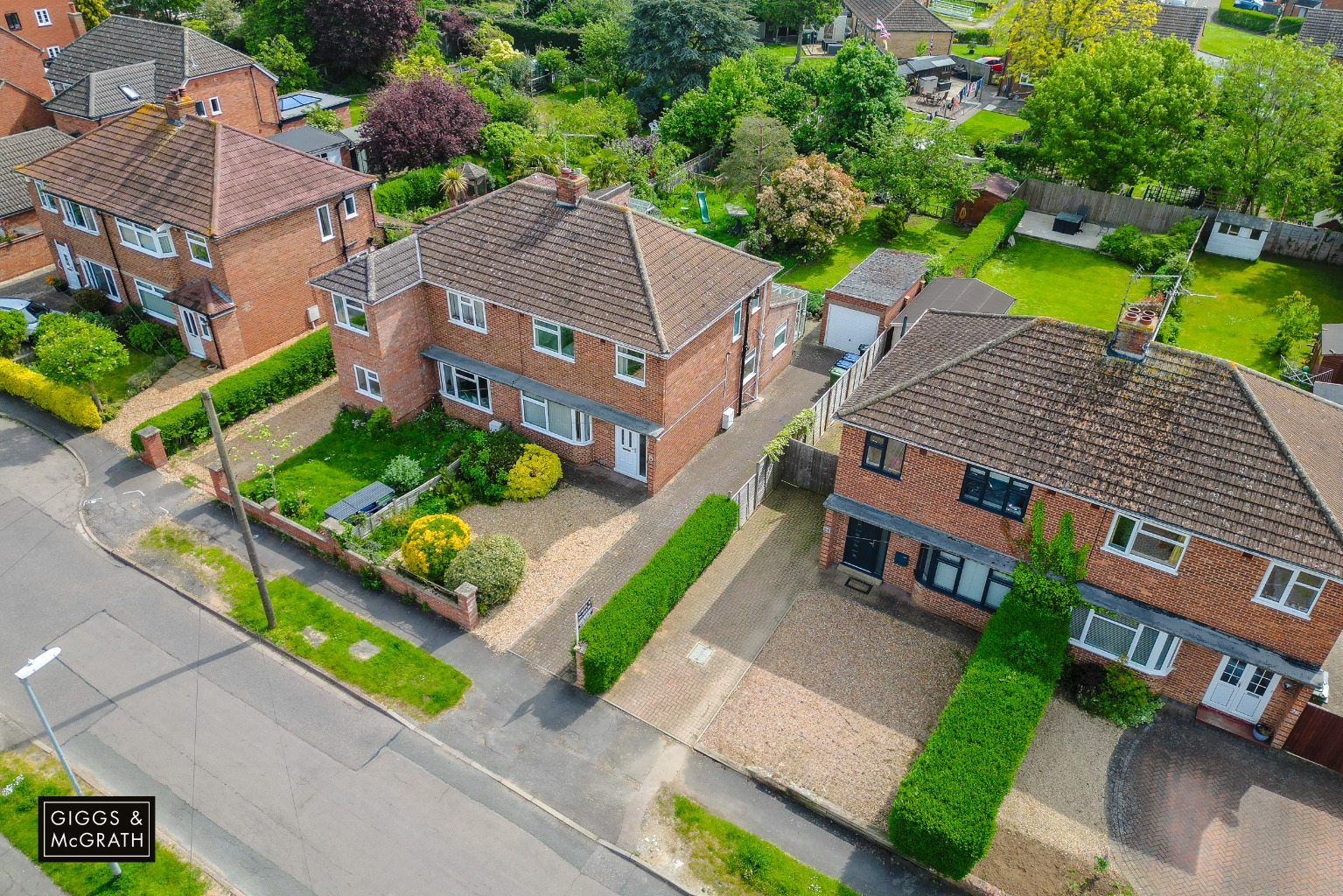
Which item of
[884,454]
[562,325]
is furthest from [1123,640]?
[562,325]

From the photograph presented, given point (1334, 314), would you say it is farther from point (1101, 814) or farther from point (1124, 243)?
point (1101, 814)

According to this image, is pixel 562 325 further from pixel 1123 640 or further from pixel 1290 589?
pixel 1290 589

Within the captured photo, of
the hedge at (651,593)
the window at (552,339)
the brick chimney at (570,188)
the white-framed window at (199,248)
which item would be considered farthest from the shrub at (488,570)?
the white-framed window at (199,248)

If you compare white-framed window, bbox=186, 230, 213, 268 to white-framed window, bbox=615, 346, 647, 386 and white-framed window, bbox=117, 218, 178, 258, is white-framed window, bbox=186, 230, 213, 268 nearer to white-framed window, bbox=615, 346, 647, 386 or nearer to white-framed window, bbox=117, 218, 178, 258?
white-framed window, bbox=117, 218, 178, 258

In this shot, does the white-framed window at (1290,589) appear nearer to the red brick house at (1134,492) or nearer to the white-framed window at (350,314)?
the red brick house at (1134,492)

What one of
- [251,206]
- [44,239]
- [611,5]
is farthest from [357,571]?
[611,5]

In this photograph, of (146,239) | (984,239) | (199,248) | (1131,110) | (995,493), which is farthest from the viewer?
(1131,110)

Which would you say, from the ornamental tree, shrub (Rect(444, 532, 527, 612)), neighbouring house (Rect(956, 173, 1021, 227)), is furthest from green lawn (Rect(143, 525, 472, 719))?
neighbouring house (Rect(956, 173, 1021, 227))
